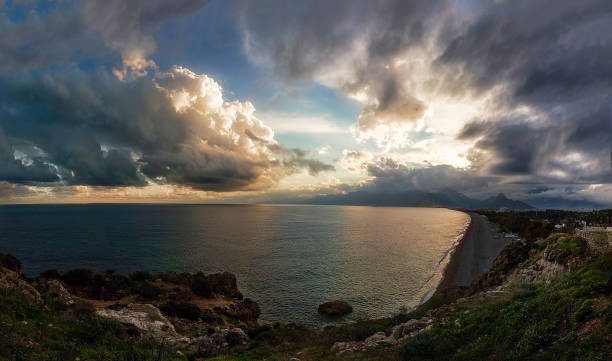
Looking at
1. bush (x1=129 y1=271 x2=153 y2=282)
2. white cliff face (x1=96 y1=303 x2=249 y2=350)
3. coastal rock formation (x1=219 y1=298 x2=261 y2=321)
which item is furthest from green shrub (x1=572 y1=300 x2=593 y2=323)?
bush (x1=129 y1=271 x2=153 y2=282)

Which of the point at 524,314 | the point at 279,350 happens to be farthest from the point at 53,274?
the point at 524,314

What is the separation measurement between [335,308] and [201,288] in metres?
19.9

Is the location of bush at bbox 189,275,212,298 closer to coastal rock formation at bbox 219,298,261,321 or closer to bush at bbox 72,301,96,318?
coastal rock formation at bbox 219,298,261,321

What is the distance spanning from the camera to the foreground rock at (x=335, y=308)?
33.5m

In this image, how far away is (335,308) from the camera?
34.0m

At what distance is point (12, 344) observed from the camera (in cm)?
1095

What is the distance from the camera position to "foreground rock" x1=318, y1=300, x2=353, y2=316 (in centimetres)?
3350

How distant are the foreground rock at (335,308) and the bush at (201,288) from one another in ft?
54.7

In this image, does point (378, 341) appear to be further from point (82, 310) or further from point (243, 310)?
point (82, 310)

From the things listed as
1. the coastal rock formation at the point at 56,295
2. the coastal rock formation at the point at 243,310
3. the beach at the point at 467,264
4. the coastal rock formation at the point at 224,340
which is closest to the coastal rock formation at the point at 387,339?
the coastal rock formation at the point at 224,340

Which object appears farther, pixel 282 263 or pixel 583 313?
pixel 282 263

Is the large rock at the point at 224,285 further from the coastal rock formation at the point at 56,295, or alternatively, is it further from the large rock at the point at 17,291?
the large rock at the point at 17,291

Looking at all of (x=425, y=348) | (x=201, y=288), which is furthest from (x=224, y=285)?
(x=425, y=348)

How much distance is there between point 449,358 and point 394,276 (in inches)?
1630
